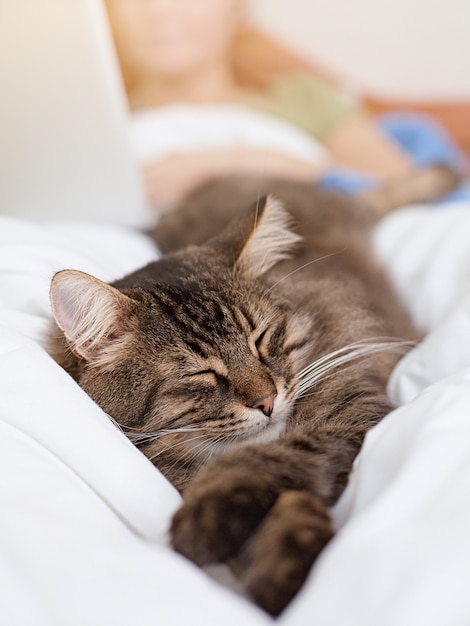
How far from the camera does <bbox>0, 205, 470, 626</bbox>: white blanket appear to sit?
2.11 ft

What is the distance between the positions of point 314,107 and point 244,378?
250 centimetres

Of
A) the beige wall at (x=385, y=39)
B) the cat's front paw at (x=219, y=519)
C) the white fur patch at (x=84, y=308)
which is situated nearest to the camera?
the cat's front paw at (x=219, y=519)

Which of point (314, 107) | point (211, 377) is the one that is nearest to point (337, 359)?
point (211, 377)

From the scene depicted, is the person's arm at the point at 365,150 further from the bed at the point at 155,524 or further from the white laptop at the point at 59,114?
the bed at the point at 155,524

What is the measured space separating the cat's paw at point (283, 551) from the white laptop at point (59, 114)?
42.3 inches

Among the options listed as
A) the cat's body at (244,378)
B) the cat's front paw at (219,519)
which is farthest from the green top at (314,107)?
the cat's front paw at (219,519)

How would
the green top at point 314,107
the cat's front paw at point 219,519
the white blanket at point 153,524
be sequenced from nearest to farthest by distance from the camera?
the white blanket at point 153,524 < the cat's front paw at point 219,519 < the green top at point 314,107

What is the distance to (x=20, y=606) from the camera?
67 centimetres

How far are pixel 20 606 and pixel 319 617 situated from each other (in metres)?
0.32

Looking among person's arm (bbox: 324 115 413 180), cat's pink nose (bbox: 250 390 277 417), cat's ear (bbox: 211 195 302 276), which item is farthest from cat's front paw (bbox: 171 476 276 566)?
person's arm (bbox: 324 115 413 180)

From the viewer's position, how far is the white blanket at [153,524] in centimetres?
64

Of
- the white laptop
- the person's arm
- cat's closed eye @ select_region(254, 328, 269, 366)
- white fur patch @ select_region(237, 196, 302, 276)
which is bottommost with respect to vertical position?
the person's arm

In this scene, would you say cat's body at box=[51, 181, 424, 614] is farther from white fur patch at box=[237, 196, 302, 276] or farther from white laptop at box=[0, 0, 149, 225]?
white laptop at box=[0, 0, 149, 225]

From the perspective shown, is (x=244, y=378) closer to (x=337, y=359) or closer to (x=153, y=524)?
(x=337, y=359)
